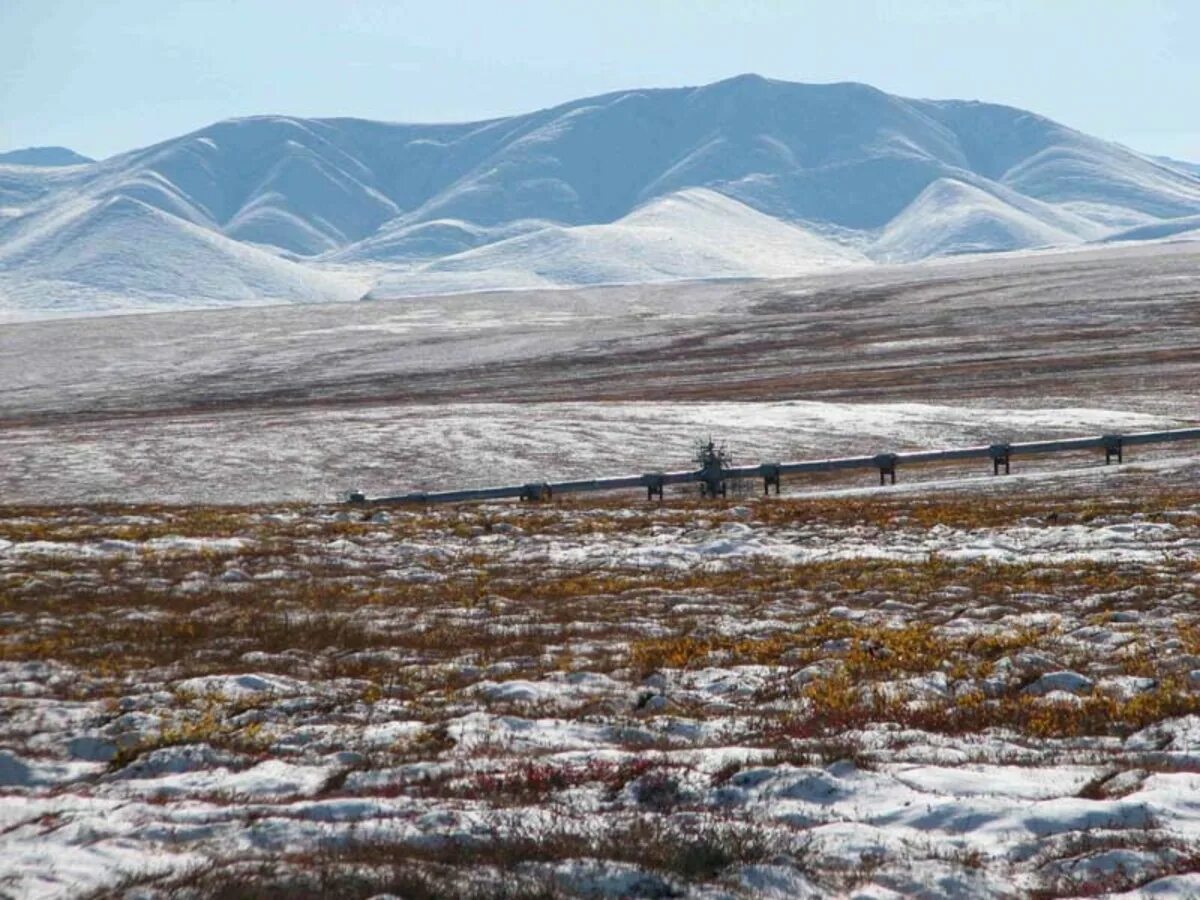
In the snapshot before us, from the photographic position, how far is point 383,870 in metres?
8.70

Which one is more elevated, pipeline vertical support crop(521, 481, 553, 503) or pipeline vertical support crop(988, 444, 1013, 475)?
pipeline vertical support crop(988, 444, 1013, 475)

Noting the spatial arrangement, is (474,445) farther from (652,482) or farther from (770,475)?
(770,475)

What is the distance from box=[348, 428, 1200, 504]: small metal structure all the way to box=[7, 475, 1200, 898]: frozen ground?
511 inches

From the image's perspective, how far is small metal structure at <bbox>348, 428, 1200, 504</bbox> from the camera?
38344 mm

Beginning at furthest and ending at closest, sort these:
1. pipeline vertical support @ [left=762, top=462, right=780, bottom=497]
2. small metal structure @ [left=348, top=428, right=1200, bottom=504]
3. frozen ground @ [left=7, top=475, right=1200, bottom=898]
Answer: pipeline vertical support @ [left=762, top=462, right=780, bottom=497], small metal structure @ [left=348, top=428, right=1200, bottom=504], frozen ground @ [left=7, top=475, right=1200, bottom=898]

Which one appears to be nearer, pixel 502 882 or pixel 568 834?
pixel 502 882

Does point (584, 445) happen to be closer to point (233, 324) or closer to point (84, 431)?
point (84, 431)

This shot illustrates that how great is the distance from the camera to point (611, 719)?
1289 cm

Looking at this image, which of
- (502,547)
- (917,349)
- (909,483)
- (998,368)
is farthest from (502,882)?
(917,349)

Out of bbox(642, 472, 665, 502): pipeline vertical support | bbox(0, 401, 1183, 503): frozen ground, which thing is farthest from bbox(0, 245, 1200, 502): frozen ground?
bbox(642, 472, 665, 502): pipeline vertical support

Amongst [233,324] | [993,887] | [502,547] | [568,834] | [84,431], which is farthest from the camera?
[233,324]

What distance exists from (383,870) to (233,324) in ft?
516

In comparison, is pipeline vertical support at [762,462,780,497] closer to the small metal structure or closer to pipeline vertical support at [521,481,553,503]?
the small metal structure

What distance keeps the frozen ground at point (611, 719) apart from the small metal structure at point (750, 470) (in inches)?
511
